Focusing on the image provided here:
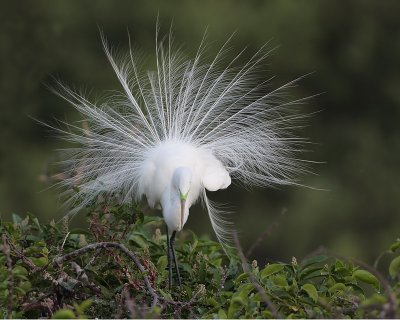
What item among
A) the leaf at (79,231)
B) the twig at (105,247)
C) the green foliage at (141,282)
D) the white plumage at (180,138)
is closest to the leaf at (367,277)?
the green foliage at (141,282)

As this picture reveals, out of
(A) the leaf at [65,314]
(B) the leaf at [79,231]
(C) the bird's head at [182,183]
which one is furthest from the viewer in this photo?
(C) the bird's head at [182,183]

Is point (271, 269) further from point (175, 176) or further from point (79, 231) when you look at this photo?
point (175, 176)

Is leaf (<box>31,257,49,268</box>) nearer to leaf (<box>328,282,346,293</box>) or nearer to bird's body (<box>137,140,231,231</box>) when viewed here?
leaf (<box>328,282,346,293</box>)

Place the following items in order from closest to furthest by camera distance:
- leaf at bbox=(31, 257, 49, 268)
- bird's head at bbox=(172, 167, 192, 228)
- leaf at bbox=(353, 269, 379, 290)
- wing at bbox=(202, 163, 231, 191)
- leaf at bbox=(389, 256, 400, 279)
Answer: leaf at bbox=(389, 256, 400, 279), leaf at bbox=(353, 269, 379, 290), leaf at bbox=(31, 257, 49, 268), bird's head at bbox=(172, 167, 192, 228), wing at bbox=(202, 163, 231, 191)

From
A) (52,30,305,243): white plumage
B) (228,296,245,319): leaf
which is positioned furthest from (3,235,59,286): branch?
(52,30,305,243): white plumage

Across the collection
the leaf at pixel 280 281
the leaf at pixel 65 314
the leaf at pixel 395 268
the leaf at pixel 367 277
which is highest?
the leaf at pixel 395 268

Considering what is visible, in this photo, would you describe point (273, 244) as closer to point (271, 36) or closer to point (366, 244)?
point (366, 244)

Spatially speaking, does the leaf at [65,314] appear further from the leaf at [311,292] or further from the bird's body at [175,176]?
the bird's body at [175,176]
